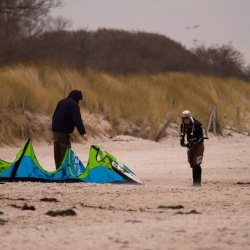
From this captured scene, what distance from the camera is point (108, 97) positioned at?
28.1 metres

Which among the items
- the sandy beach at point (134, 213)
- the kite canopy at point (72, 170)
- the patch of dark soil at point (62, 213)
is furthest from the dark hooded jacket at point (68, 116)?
the patch of dark soil at point (62, 213)

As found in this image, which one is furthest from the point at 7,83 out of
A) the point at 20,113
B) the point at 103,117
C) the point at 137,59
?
the point at 137,59

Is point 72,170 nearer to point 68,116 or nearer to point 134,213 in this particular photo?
point 68,116

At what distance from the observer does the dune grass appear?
2377 centimetres

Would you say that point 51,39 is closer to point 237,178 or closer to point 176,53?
point 176,53

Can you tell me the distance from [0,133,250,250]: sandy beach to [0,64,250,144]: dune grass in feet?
20.5

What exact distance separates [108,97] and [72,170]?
13.5 m

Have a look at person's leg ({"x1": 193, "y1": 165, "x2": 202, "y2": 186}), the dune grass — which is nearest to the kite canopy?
person's leg ({"x1": 193, "y1": 165, "x2": 202, "y2": 186})

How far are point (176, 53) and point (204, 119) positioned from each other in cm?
4259

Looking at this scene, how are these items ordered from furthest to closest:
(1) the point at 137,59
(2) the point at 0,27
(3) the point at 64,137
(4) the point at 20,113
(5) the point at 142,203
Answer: (1) the point at 137,59 → (2) the point at 0,27 → (4) the point at 20,113 → (3) the point at 64,137 → (5) the point at 142,203

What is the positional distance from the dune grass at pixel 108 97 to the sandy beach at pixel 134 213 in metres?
6.25

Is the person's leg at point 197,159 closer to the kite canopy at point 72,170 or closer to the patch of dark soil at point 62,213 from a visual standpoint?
the kite canopy at point 72,170

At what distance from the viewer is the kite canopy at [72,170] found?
14633mm

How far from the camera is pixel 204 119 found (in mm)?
30812
